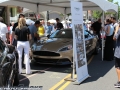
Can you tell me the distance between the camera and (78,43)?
6.13m

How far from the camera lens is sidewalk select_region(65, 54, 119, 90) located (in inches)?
223

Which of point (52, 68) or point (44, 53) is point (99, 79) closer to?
point (52, 68)

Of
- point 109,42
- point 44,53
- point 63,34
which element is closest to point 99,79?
point 44,53

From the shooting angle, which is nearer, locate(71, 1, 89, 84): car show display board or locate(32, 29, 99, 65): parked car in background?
locate(71, 1, 89, 84): car show display board

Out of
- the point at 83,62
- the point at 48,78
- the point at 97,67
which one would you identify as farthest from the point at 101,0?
the point at 48,78

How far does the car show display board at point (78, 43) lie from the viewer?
5.89 metres

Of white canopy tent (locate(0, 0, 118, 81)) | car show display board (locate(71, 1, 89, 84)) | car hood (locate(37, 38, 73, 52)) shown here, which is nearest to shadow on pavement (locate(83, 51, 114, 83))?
car show display board (locate(71, 1, 89, 84))

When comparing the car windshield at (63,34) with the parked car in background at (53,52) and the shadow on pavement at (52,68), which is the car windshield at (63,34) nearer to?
the parked car in background at (53,52)

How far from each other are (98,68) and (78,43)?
2.29 m

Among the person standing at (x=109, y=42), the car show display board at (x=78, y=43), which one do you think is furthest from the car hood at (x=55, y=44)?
the person standing at (x=109, y=42)

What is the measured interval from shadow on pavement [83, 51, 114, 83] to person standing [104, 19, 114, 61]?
39cm

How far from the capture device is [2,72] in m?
3.62

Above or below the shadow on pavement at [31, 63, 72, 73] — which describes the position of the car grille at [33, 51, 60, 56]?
above

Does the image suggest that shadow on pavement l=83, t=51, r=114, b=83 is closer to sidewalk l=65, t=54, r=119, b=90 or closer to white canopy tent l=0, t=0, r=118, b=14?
sidewalk l=65, t=54, r=119, b=90
